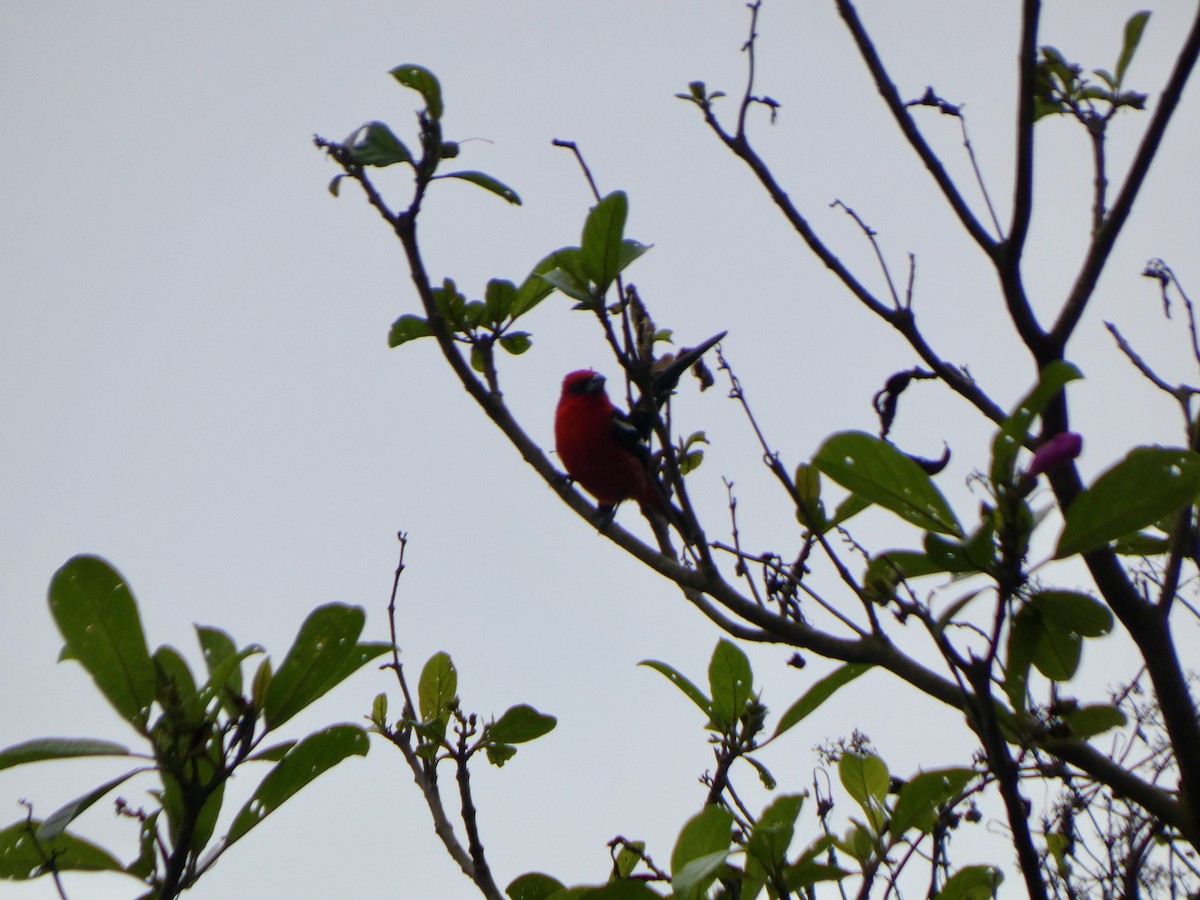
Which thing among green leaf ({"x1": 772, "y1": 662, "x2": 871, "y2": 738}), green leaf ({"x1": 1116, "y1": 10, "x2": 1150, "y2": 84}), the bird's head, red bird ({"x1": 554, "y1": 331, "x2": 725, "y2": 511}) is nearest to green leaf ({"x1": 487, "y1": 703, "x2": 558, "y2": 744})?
green leaf ({"x1": 772, "y1": 662, "x2": 871, "y2": 738})

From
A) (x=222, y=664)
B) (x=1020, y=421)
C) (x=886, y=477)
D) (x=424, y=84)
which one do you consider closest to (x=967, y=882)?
(x=886, y=477)

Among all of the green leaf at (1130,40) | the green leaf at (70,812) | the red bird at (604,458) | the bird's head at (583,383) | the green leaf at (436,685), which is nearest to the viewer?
the green leaf at (70,812)

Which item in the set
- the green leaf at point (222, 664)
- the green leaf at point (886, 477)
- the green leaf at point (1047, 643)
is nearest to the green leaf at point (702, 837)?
the green leaf at point (1047, 643)

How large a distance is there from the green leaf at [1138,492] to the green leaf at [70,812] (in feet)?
4.61

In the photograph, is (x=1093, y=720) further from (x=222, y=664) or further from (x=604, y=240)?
(x=222, y=664)

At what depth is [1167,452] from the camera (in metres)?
1.47

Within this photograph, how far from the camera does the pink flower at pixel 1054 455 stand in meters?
1.49

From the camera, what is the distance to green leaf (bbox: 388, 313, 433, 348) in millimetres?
2398

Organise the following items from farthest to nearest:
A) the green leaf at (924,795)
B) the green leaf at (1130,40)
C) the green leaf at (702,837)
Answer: the green leaf at (1130,40) → the green leaf at (924,795) → the green leaf at (702,837)

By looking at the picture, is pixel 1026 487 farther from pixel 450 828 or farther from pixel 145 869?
pixel 145 869

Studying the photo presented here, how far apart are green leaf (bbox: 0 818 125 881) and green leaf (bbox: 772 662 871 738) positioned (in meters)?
1.30

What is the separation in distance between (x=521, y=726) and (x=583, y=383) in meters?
4.08

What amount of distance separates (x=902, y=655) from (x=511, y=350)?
1.32 meters

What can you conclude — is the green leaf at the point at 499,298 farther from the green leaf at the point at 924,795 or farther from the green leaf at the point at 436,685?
the green leaf at the point at 924,795
